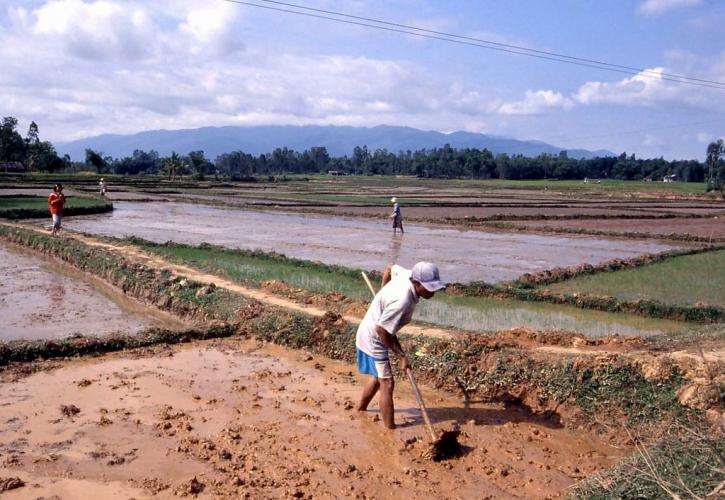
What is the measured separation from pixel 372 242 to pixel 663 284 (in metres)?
9.43

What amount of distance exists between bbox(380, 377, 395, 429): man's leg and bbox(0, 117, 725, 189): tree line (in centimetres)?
6552

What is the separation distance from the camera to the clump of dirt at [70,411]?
19.4ft

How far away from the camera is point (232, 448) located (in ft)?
17.1

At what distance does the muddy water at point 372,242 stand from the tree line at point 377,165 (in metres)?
43.3

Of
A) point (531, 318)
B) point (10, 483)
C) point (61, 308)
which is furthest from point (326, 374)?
point (61, 308)

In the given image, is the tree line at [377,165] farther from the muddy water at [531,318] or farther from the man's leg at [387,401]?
the man's leg at [387,401]

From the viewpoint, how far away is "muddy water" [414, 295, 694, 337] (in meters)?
9.91

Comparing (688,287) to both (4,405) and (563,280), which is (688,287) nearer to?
(563,280)

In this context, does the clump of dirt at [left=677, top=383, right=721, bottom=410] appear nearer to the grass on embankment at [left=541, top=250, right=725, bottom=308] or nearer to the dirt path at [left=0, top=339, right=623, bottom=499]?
the dirt path at [left=0, top=339, right=623, bottom=499]

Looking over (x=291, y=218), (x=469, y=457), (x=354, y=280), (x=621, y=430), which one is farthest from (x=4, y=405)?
(x=291, y=218)

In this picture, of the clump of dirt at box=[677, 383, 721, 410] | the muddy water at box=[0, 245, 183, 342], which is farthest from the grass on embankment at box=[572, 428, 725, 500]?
the muddy water at box=[0, 245, 183, 342]

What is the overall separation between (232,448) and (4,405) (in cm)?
260

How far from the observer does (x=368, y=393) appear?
5.95 metres

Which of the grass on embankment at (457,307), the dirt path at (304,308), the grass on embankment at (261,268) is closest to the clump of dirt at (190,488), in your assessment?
the dirt path at (304,308)
